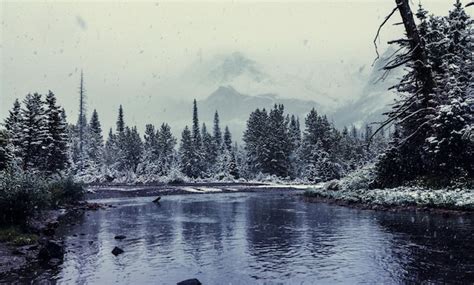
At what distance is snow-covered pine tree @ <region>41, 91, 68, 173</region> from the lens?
49.1m

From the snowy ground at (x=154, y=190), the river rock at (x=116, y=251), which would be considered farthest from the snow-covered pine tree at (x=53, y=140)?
the river rock at (x=116, y=251)

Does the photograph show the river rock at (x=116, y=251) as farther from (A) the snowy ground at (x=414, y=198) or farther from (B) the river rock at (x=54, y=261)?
(A) the snowy ground at (x=414, y=198)

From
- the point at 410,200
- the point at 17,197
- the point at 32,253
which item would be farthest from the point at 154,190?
the point at 32,253

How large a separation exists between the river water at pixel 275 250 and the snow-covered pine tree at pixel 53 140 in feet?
84.9

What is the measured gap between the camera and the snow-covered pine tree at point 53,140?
49125mm

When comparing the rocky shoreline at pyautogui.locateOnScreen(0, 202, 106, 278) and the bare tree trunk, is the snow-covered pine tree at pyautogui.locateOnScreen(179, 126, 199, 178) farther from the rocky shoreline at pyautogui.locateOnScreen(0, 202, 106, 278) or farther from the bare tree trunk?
the bare tree trunk

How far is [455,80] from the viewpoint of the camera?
30.1 meters

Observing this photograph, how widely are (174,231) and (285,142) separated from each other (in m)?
72.7

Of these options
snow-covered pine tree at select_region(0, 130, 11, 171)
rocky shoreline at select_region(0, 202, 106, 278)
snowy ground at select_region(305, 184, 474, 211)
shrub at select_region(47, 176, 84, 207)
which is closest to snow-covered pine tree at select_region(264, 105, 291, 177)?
snowy ground at select_region(305, 184, 474, 211)

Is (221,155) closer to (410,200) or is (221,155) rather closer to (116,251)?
(410,200)

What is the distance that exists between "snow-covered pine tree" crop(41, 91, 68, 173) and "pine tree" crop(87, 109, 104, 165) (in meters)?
57.4

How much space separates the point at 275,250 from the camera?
1642cm

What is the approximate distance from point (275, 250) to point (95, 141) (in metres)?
106

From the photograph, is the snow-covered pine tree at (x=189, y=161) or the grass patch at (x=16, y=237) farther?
the snow-covered pine tree at (x=189, y=161)
